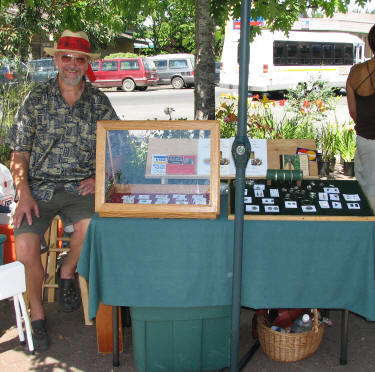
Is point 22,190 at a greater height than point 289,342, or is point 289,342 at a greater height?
point 22,190

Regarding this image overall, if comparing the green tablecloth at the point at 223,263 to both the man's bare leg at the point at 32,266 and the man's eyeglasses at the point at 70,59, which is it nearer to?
the man's bare leg at the point at 32,266

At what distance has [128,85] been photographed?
2192 centimetres

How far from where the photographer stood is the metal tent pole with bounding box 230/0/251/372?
2160 mm

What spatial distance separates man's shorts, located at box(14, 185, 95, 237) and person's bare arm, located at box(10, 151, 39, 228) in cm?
5

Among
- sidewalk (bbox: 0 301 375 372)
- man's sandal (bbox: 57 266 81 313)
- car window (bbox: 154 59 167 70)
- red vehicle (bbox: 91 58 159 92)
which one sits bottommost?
sidewalk (bbox: 0 301 375 372)

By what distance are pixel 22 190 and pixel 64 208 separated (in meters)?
0.30

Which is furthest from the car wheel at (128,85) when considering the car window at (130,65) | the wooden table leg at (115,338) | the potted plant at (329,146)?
the wooden table leg at (115,338)

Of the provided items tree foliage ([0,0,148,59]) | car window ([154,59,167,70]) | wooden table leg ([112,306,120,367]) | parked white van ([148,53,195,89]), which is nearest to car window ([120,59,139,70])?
parked white van ([148,53,195,89])

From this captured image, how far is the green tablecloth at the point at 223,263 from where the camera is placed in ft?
8.17

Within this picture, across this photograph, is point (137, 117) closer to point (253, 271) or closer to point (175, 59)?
point (175, 59)

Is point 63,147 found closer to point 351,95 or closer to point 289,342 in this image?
point 289,342

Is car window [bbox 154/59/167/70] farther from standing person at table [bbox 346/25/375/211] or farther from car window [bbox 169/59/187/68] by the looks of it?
standing person at table [bbox 346/25/375/211]

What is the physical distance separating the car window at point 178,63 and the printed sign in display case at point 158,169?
20527mm

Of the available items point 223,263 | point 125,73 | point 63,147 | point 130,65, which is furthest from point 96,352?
point 130,65
